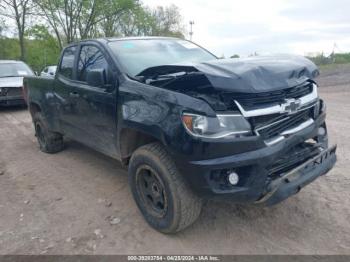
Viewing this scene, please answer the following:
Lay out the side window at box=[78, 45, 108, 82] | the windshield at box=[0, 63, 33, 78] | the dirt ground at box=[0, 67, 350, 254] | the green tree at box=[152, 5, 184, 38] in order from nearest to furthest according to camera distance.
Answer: the dirt ground at box=[0, 67, 350, 254] < the side window at box=[78, 45, 108, 82] < the windshield at box=[0, 63, 33, 78] < the green tree at box=[152, 5, 184, 38]

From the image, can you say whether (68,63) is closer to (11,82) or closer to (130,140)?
(130,140)

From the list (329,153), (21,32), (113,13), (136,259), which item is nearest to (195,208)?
(136,259)

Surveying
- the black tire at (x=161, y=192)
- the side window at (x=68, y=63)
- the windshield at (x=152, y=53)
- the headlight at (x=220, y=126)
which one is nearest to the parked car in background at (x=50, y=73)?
the side window at (x=68, y=63)

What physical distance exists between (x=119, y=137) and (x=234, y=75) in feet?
4.89

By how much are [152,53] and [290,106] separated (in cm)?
191

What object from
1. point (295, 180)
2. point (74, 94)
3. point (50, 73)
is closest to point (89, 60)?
point (74, 94)

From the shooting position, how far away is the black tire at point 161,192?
9.53ft

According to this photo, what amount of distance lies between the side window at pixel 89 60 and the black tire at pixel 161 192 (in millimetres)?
1275

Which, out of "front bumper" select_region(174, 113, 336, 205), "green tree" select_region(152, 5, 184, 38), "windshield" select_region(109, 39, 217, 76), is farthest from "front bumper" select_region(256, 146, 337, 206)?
"green tree" select_region(152, 5, 184, 38)

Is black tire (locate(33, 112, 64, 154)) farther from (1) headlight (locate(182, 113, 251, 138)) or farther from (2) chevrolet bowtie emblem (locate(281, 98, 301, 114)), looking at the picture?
(2) chevrolet bowtie emblem (locate(281, 98, 301, 114))

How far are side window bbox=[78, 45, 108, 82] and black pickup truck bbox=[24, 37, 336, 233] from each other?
165 millimetres

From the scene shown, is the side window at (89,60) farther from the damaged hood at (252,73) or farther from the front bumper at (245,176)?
the front bumper at (245,176)

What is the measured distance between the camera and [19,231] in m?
3.43

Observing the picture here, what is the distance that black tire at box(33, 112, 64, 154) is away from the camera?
19.1 feet
